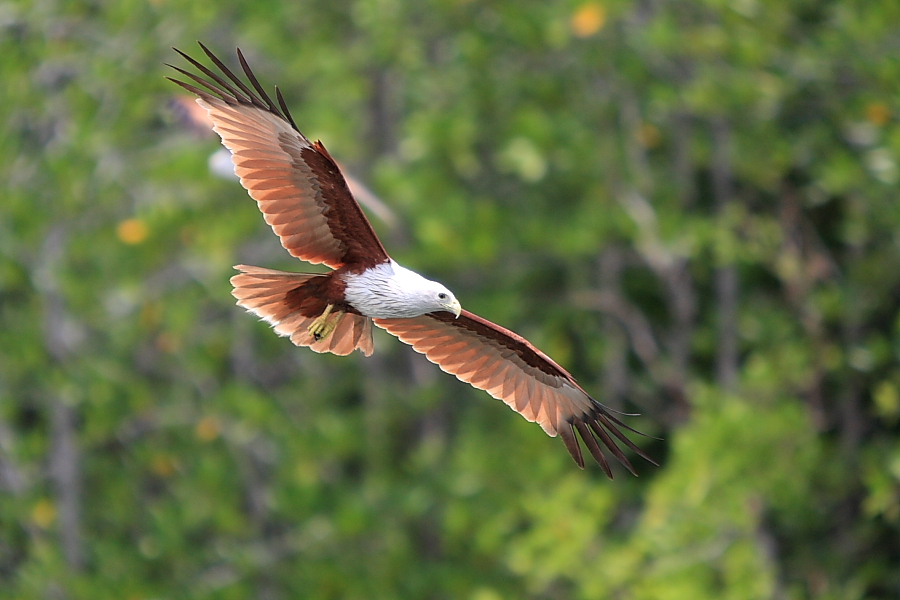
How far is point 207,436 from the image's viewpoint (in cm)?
1083

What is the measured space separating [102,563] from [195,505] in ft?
2.93

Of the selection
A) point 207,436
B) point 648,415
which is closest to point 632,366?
point 648,415

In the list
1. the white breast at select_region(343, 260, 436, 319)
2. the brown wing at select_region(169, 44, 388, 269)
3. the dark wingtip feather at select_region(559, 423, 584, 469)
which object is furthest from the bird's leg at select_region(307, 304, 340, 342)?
the dark wingtip feather at select_region(559, 423, 584, 469)

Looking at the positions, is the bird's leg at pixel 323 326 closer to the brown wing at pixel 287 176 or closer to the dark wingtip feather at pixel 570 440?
the brown wing at pixel 287 176

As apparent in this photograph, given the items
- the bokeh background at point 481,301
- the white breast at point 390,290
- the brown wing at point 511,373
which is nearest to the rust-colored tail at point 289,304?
the white breast at point 390,290

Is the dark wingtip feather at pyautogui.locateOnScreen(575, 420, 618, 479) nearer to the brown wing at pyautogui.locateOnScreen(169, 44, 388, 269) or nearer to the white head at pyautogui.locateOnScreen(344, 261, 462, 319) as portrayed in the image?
the white head at pyautogui.locateOnScreen(344, 261, 462, 319)

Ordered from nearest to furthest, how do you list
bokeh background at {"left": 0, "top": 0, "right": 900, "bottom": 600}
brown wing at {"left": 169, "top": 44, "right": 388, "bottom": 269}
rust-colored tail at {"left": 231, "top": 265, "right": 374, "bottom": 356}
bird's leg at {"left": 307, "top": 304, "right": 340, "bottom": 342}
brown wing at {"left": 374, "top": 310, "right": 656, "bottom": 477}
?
brown wing at {"left": 169, "top": 44, "right": 388, "bottom": 269}
rust-colored tail at {"left": 231, "top": 265, "right": 374, "bottom": 356}
bird's leg at {"left": 307, "top": 304, "right": 340, "bottom": 342}
brown wing at {"left": 374, "top": 310, "right": 656, "bottom": 477}
bokeh background at {"left": 0, "top": 0, "right": 900, "bottom": 600}

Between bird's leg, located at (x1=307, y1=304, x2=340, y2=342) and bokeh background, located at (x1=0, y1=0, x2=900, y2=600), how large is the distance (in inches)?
148

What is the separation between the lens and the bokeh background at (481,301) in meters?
8.95

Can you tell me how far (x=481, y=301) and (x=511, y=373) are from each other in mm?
4545

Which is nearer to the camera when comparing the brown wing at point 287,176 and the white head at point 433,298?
the brown wing at point 287,176

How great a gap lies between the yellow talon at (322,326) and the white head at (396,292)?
209mm

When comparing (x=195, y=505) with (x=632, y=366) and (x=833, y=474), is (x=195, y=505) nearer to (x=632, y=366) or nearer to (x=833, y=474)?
(x=632, y=366)

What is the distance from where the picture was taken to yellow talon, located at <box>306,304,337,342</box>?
16.2 ft
